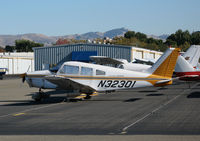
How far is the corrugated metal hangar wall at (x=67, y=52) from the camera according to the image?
54.7 m

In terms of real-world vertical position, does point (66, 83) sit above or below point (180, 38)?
below

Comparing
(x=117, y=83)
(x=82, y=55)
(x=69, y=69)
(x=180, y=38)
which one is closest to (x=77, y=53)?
(x=82, y=55)

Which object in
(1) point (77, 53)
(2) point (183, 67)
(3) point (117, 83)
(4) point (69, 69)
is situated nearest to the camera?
(3) point (117, 83)

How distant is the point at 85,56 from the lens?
53.9m

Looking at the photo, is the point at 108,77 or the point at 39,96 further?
the point at 39,96

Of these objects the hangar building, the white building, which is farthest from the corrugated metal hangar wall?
the white building

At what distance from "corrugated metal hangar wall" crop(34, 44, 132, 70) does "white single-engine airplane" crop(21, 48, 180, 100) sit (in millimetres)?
35741

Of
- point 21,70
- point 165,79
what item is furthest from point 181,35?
point 165,79

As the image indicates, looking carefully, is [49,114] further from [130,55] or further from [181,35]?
[181,35]

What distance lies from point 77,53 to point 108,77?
3684 cm

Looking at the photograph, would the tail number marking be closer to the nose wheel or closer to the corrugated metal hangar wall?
the nose wheel

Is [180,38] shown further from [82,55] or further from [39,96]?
[39,96]

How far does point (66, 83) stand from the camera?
1850 centimetres

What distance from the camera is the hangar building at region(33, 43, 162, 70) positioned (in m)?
54.5
